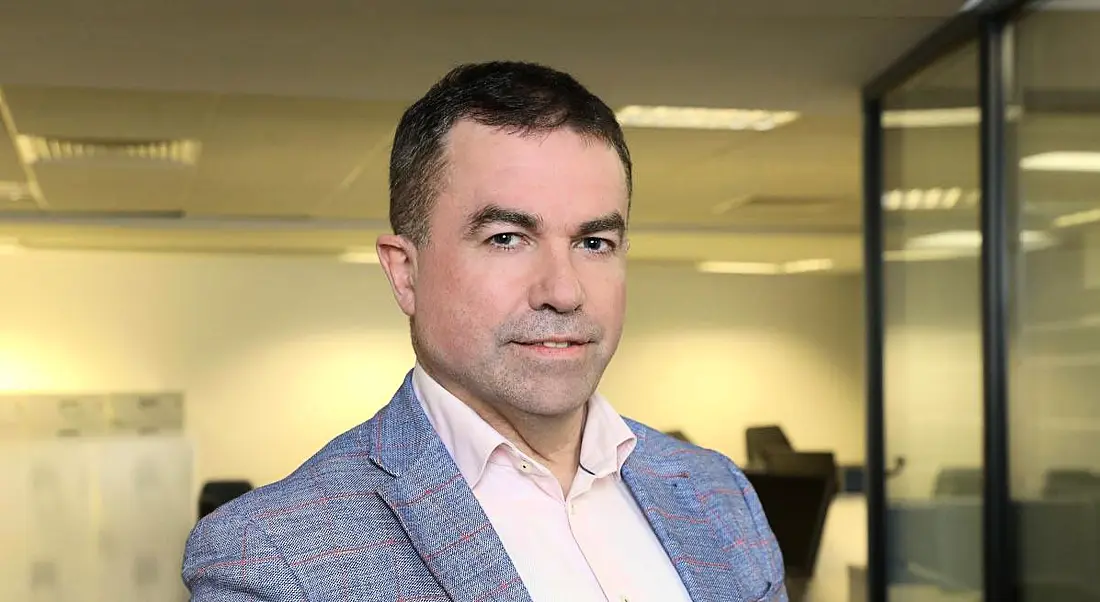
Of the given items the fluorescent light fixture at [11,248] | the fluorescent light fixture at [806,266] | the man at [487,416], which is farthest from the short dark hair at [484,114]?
the fluorescent light fixture at [806,266]

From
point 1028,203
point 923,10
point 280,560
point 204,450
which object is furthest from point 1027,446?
point 204,450

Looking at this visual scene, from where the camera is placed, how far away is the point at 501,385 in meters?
1.12

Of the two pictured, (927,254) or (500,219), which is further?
(927,254)

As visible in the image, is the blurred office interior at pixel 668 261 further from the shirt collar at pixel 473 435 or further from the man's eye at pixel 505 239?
the man's eye at pixel 505 239

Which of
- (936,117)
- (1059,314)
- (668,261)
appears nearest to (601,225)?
(1059,314)

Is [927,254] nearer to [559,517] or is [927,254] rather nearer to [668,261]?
[559,517]

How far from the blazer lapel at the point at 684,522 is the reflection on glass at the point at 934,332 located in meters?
2.67

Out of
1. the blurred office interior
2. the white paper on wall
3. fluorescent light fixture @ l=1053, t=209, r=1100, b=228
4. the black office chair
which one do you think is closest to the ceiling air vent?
the blurred office interior

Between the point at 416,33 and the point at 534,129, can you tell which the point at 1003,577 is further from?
the point at 534,129

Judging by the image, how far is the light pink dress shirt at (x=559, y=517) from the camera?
1.15 m

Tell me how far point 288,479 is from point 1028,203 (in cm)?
276

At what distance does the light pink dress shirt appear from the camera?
3.77 feet

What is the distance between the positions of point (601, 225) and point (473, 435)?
0.21 m

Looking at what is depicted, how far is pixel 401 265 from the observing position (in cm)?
120
